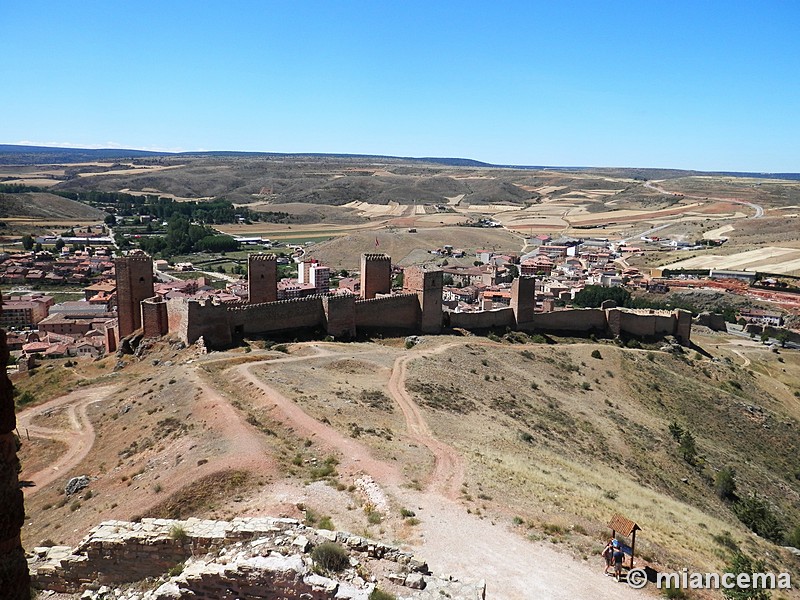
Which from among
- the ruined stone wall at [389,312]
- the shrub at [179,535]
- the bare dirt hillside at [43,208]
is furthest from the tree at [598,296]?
the bare dirt hillside at [43,208]

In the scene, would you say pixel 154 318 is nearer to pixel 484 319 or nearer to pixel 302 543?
pixel 484 319

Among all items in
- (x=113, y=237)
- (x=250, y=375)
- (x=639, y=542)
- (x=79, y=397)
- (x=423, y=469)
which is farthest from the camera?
(x=113, y=237)

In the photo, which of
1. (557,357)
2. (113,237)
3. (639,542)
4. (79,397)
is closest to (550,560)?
(639,542)

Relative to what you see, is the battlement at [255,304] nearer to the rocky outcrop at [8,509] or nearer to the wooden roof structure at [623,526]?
the wooden roof structure at [623,526]

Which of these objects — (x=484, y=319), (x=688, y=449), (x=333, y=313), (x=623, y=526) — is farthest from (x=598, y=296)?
(x=623, y=526)

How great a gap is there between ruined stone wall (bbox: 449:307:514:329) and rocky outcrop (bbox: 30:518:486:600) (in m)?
26.4

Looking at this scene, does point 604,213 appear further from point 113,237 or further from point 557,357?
point 557,357

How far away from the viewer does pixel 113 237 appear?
121 m

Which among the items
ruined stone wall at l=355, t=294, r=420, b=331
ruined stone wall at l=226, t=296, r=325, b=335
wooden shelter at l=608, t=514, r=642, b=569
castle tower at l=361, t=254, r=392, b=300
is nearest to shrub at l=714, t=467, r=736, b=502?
wooden shelter at l=608, t=514, r=642, b=569

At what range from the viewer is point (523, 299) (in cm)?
3716

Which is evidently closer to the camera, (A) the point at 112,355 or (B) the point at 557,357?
(A) the point at 112,355

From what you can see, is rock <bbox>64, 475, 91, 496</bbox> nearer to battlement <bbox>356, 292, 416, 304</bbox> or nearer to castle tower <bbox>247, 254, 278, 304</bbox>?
castle tower <bbox>247, 254, 278, 304</bbox>

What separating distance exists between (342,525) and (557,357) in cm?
2364

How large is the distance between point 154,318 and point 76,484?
13.6 meters
